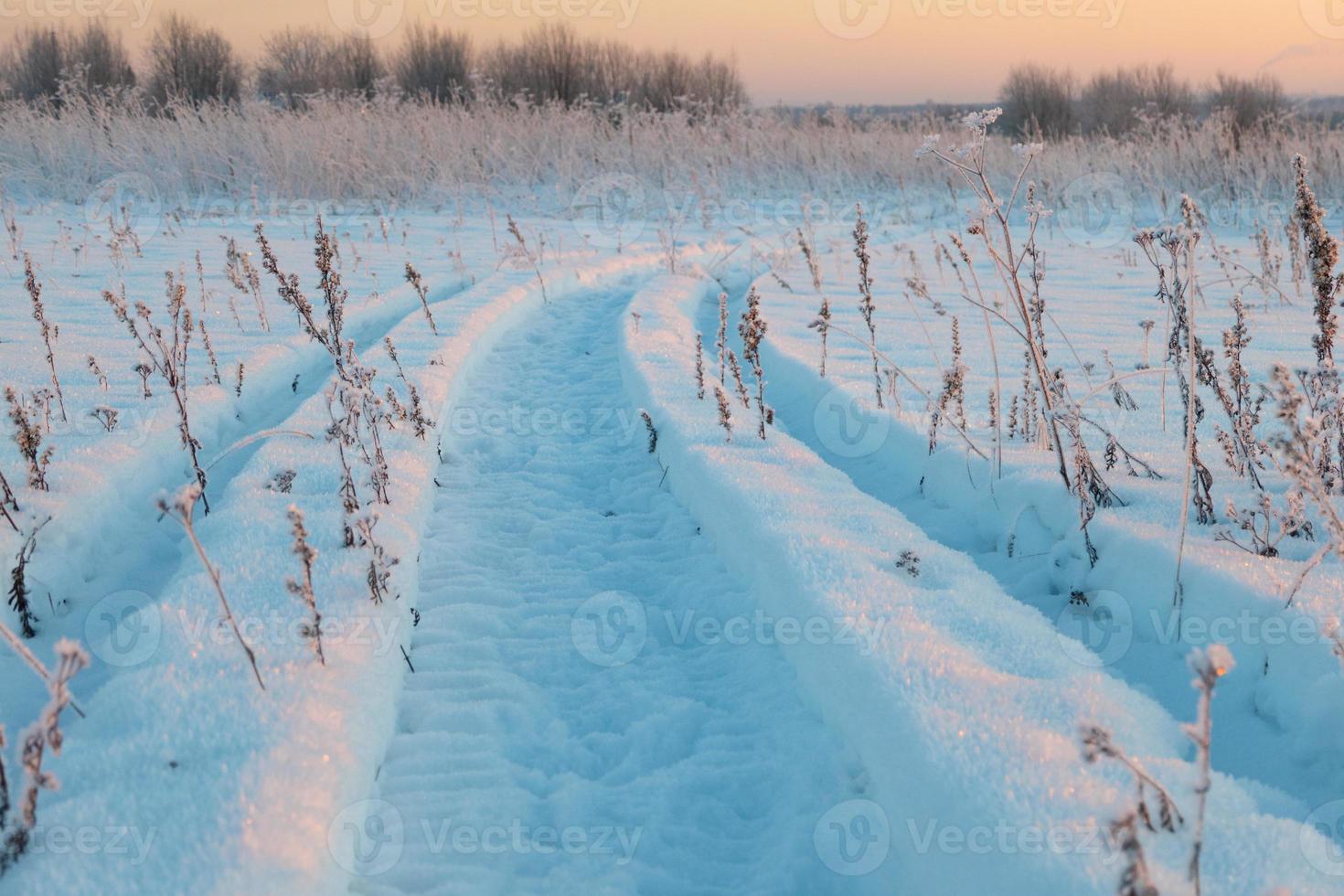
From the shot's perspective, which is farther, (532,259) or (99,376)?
(532,259)

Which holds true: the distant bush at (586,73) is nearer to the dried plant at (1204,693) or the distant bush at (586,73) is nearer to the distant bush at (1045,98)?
the distant bush at (1045,98)

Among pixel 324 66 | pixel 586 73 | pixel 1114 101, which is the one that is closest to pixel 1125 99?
pixel 1114 101

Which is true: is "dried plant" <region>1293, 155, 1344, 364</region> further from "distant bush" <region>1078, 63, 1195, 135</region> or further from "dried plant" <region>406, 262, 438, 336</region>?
"distant bush" <region>1078, 63, 1195, 135</region>

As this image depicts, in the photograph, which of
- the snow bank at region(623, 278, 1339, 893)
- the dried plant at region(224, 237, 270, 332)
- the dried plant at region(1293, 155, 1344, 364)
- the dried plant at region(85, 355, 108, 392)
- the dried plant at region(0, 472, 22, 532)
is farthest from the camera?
the dried plant at region(224, 237, 270, 332)

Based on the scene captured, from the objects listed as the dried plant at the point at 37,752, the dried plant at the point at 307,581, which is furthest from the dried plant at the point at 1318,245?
the dried plant at the point at 37,752

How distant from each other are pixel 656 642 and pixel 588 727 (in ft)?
1.44

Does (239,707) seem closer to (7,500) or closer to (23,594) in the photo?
(23,594)

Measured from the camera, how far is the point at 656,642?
2627 millimetres

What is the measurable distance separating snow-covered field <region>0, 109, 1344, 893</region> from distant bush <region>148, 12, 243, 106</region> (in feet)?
70.5

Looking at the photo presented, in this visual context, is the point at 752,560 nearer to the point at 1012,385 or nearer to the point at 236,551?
the point at 236,551

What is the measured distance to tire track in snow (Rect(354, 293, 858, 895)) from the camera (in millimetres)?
1826

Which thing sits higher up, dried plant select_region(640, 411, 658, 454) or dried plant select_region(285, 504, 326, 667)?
dried plant select_region(285, 504, 326, 667)

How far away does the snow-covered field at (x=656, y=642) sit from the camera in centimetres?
165

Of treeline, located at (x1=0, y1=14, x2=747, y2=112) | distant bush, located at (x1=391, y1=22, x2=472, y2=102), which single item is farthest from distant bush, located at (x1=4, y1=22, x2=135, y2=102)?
distant bush, located at (x1=391, y1=22, x2=472, y2=102)
